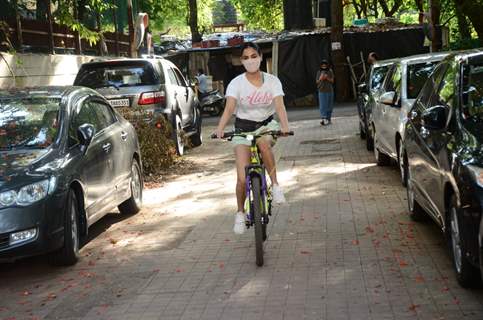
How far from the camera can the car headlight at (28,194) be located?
6.32 meters

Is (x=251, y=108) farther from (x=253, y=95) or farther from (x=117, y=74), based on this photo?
(x=117, y=74)

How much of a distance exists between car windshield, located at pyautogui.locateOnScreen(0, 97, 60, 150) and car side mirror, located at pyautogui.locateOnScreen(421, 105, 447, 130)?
359 centimetres

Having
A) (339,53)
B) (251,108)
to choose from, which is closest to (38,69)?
(339,53)

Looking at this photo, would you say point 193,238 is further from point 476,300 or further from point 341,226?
point 476,300

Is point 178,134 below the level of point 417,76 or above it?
below

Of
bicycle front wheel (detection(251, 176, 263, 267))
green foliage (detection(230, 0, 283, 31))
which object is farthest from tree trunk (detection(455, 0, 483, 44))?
Result: green foliage (detection(230, 0, 283, 31))

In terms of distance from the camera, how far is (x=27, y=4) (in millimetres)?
21031

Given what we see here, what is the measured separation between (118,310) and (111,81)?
8.83 m

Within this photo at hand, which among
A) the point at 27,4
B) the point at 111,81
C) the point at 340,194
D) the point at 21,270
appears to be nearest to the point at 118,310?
the point at 21,270

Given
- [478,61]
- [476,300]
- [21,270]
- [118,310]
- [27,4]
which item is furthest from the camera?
[27,4]

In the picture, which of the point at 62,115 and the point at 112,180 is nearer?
the point at 62,115

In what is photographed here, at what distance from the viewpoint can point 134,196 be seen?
30.9 feet

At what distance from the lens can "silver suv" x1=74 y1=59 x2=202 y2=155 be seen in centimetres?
1361

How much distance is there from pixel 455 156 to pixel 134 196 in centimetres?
495
